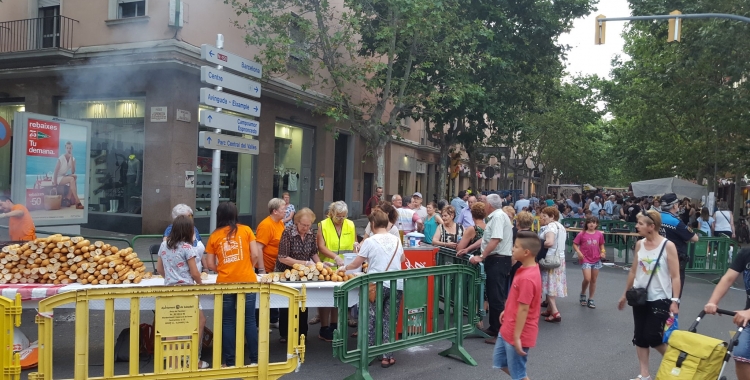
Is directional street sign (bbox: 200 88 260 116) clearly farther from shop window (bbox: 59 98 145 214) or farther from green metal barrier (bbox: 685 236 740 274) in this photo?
green metal barrier (bbox: 685 236 740 274)

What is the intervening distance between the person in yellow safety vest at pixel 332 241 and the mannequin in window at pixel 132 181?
34.4 feet

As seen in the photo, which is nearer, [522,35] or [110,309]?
[110,309]

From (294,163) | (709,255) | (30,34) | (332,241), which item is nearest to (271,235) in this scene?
(332,241)

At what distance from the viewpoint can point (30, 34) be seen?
51.6ft

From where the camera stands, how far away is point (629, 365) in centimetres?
Result: 598

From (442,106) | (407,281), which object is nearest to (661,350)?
(407,281)

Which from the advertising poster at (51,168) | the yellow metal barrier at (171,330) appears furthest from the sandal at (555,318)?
the advertising poster at (51,168)

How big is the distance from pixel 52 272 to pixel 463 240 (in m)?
4.49

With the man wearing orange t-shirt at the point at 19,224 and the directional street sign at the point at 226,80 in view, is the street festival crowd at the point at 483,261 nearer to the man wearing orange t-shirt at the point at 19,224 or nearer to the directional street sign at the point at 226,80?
the man wearing orange t-shirt at the point at 19,224

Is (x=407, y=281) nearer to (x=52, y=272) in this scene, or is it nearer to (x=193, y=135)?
(x=52, y=272)

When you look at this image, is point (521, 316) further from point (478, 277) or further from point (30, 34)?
point (30, 34)

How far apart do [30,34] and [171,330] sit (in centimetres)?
1485

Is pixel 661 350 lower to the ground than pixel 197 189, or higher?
lower

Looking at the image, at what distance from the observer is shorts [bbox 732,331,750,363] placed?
4.06 metres
